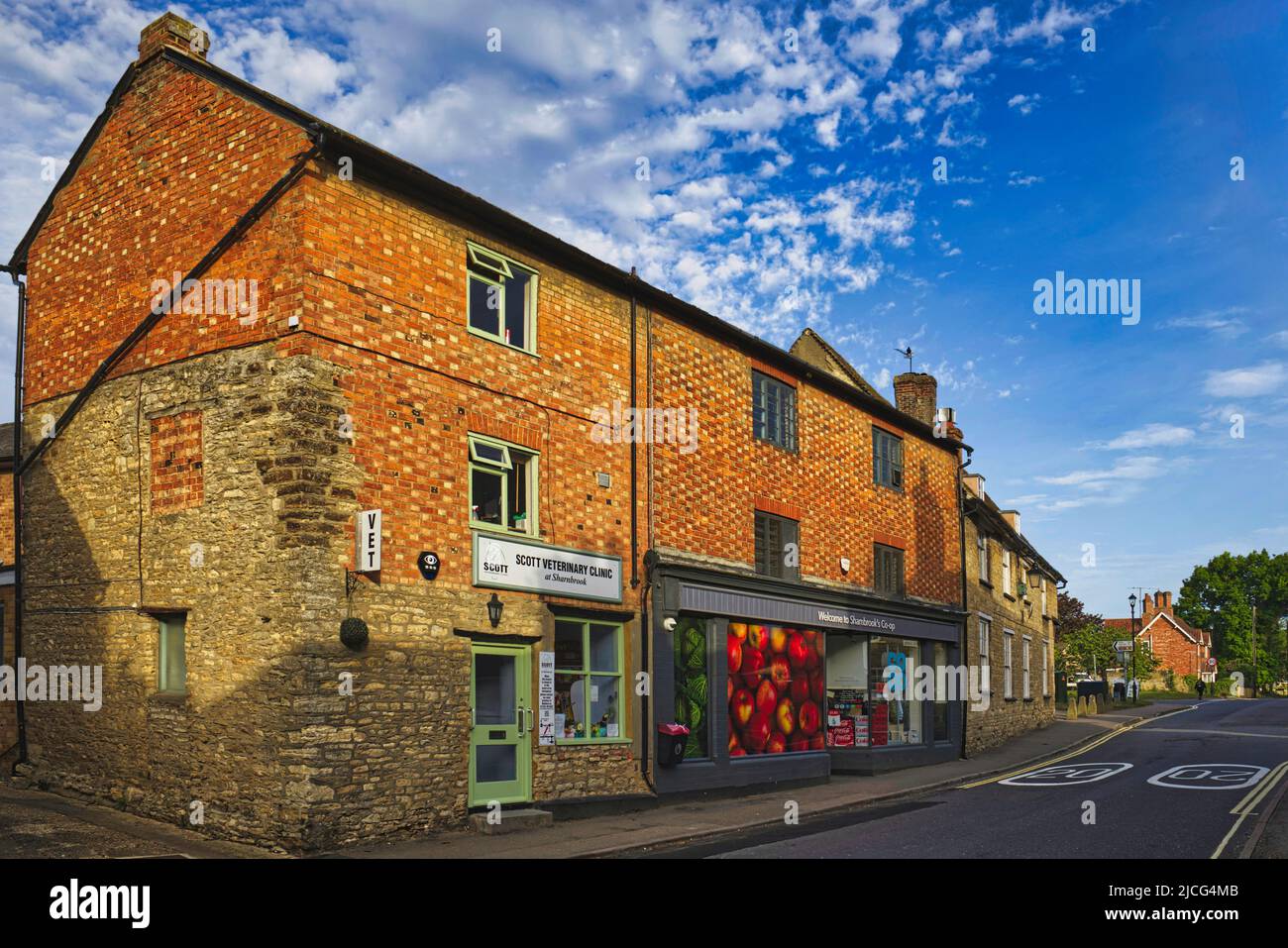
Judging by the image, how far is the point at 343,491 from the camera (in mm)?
12273

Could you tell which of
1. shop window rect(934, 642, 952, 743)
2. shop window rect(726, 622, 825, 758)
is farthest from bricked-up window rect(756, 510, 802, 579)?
shop window rect(934, 642, 952, 743)

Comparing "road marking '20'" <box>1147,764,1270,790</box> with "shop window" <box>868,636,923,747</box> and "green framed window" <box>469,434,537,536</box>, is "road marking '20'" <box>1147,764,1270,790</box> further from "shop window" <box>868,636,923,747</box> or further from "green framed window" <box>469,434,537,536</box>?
"green framed window" <box>469,434,537,536</box>

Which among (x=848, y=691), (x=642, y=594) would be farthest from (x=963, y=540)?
(x=642, y=594)

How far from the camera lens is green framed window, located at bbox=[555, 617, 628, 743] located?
15.3 metres

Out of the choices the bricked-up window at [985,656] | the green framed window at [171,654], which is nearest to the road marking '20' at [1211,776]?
the bricked-up window at [985,656]

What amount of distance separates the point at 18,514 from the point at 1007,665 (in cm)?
2665

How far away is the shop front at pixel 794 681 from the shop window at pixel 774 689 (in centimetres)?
2

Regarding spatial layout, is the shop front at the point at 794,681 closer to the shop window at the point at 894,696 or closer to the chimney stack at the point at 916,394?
the shop window at the point at 894,696

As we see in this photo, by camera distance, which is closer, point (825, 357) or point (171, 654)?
point (171, 654)

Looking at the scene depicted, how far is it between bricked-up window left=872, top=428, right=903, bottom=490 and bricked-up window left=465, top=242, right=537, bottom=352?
11.7 meters

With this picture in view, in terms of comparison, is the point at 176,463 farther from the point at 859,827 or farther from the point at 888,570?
the point at 888,570

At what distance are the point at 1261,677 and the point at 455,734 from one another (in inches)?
3769

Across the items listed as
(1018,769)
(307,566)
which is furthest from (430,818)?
(1018,769)

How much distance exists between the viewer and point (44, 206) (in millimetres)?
16297
